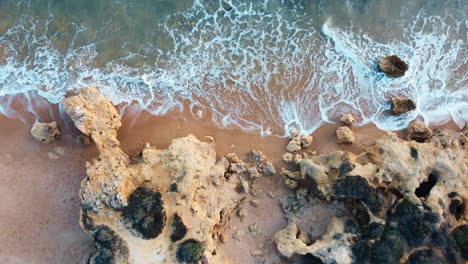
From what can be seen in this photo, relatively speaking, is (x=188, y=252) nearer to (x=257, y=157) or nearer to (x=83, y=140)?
(x=257, y=157)

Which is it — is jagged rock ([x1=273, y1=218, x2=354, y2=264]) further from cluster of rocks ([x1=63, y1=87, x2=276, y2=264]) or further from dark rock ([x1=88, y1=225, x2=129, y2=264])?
dark rock ([x1=88, y1=225, x2=129, y2=264])

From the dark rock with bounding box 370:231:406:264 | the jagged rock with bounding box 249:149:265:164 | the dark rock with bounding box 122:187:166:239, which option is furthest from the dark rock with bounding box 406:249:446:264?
the dark rock with bounding box 122:187:166:239

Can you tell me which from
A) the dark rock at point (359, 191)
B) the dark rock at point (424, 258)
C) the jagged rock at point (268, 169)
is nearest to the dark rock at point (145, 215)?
the jagged rock at point (268, 169)

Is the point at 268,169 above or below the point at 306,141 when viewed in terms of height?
below

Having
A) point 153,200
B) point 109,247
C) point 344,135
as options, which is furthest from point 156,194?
point 344,135

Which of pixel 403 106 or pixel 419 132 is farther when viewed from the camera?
pixel 403 106

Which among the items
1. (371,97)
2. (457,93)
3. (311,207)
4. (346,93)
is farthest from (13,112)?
(457,93)
